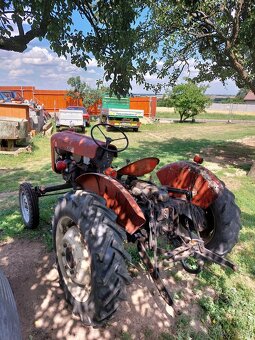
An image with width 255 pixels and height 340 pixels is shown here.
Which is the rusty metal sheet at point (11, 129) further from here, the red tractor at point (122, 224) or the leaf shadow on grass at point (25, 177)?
the red tractor at point (122, 224)

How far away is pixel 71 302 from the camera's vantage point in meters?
2.72

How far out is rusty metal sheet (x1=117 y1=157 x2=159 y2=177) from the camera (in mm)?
3494

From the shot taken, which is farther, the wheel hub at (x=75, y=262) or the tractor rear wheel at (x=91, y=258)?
the wheel hub at (x=75, y=262)

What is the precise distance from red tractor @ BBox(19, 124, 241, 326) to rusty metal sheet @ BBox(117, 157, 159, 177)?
1 cm

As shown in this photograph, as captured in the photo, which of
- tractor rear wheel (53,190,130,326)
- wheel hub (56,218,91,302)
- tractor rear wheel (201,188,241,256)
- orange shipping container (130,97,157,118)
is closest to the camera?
tractor rear wheel (53,190,130,326)

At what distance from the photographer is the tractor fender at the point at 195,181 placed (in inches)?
131

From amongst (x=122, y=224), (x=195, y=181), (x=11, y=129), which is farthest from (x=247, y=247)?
(x=11, y=129)

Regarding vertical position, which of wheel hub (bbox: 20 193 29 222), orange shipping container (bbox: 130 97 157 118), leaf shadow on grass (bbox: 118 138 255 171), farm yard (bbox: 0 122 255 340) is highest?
orange shipping container (bbox: 130 97 157 118)

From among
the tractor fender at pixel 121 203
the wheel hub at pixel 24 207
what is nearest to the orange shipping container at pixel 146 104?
the wheel hub at pixel 24 207

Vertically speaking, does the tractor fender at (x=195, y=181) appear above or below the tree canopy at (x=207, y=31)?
below

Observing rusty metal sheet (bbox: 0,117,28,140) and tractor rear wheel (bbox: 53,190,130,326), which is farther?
rusty metal sheet (bbox: 0,117,28,140)

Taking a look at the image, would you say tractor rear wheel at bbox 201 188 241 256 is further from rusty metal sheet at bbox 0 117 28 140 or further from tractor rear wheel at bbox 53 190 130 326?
rusty metal sheet at bbox 0 117 28 140

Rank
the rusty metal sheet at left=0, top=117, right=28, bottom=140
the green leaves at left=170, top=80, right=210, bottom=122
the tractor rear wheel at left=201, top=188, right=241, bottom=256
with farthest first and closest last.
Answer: the green leaves at left=170, top=80, right=210, bottom=122, the rusty metal sheet at left=0, top=117, right=28, bottom=140, the tractor rear wheel at left=201, top=188, right=241, bottom=256

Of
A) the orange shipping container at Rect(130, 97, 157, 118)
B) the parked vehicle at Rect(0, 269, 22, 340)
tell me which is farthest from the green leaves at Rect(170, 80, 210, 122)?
the parked vehicle at Rect(0, 269, 22, 340)
